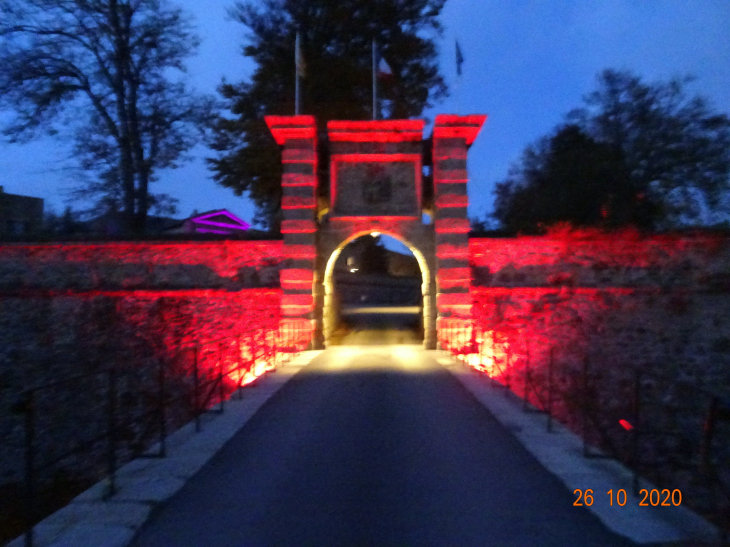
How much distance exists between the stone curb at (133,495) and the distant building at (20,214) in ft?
107

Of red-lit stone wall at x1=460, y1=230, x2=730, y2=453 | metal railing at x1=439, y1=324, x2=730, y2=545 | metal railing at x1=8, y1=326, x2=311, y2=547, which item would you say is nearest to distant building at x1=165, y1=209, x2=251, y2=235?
metal railing at x1=8, y1=326, x2=311, y2=547

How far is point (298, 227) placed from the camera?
1634 cm

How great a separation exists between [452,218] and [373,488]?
37.9 ft

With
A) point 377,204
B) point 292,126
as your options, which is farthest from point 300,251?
point 292,126

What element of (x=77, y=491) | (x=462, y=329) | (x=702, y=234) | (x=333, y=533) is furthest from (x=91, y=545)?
(x=702, y=234)

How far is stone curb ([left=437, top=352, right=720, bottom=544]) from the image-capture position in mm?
4422

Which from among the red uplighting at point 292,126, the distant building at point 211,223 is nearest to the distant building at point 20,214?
the distant building at point 211,223

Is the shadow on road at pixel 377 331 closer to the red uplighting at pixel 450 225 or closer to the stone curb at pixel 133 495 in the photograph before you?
the red uplighting at pixel 450 225

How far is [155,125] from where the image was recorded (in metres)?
26.1

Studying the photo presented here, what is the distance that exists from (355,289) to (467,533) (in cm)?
3942

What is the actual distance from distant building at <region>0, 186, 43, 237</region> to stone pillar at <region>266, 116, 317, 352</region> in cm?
2553

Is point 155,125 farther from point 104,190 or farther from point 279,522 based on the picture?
point 279,522
